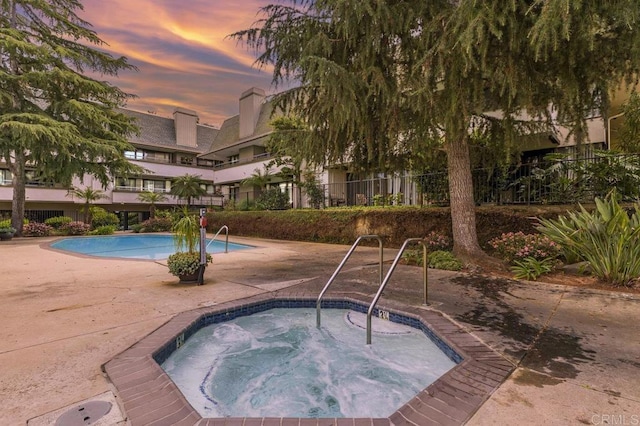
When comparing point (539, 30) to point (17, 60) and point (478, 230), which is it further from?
point (17, 60)

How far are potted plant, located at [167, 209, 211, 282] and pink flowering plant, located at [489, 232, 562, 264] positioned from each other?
642cm

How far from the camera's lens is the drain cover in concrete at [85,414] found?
6.70 ft

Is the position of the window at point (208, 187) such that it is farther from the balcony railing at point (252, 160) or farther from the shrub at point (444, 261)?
the shrub at point (444, 261)

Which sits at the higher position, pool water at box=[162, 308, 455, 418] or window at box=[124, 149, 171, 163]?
window at box=[124, 149, 171, 163]

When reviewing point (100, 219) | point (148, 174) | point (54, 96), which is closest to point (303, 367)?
point (54, 96)

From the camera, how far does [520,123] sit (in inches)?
309

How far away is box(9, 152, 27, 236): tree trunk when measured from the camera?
17203mm

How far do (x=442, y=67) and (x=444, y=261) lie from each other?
4071 mm

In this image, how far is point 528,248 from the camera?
6609mm

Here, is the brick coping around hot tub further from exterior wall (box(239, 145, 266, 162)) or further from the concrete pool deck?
exterior wall (box(239, 145, 266, 162))

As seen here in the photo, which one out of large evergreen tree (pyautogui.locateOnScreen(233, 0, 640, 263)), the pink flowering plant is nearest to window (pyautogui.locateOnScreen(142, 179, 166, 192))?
large evergreen tree (pyautogui.locateOnScreen(233, 0, 640, 263))

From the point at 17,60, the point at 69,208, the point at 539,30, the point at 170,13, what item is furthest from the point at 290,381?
the point at 69,208

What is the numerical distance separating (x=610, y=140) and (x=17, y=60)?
28055 millimetres

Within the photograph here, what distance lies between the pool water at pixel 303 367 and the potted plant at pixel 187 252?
1878 mm
